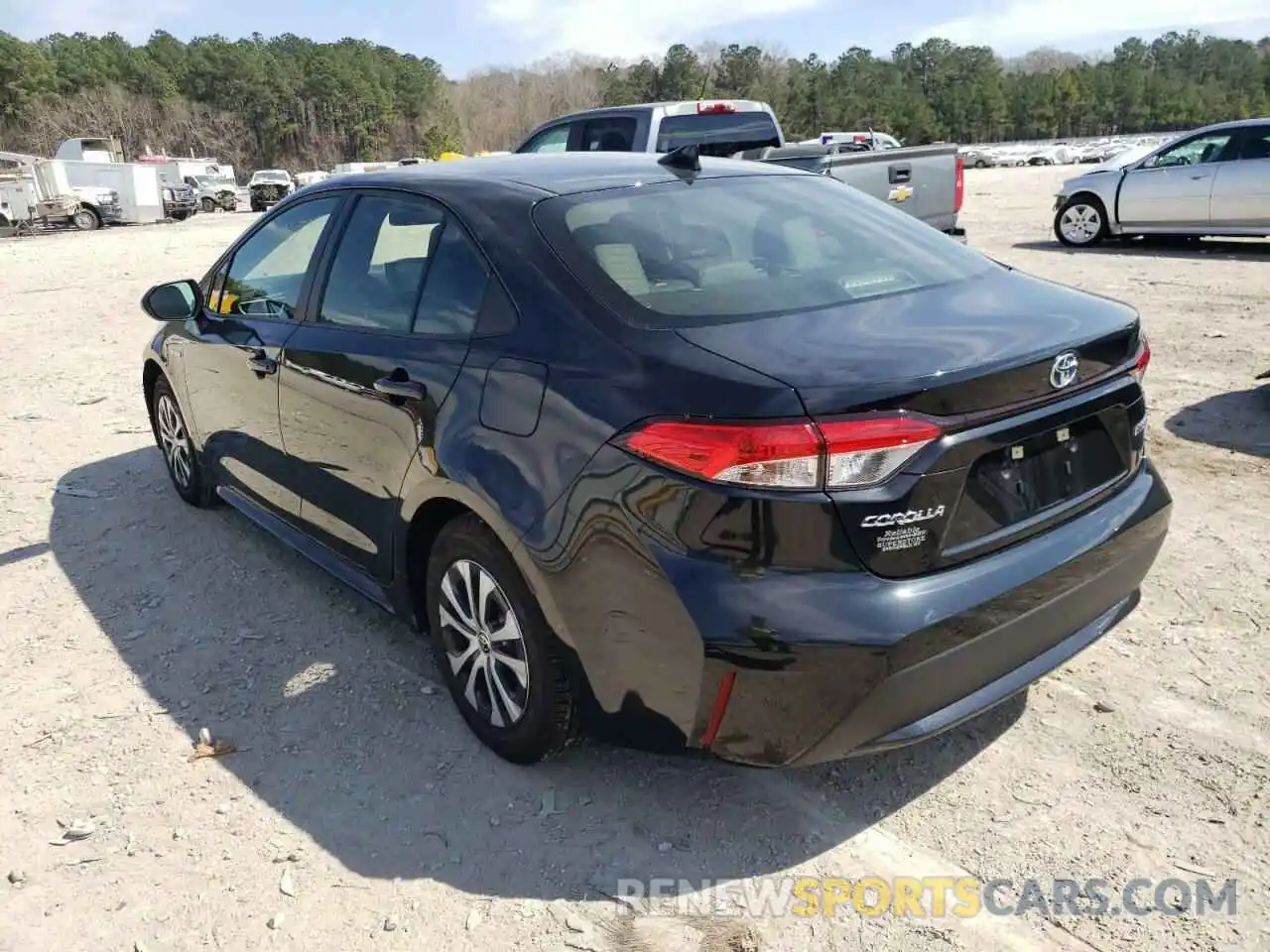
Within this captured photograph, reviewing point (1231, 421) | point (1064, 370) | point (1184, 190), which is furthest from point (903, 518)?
point (1184, 190)

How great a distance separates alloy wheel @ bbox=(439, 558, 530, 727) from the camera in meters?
2.84

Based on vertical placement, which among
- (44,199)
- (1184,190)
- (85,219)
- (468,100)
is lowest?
(1184,190)

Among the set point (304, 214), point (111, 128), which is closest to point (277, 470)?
point (304, 214)

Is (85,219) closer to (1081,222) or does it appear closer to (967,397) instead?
(1081,222)

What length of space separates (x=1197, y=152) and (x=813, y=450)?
13.5 meters

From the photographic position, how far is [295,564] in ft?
15.0

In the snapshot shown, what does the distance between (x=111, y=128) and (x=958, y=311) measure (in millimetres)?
107563

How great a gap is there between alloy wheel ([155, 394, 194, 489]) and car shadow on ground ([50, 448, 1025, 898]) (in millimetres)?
1092

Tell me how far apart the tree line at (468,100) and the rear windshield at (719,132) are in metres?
77.0

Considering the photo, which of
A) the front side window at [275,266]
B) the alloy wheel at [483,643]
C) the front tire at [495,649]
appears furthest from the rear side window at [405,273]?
the alloy wheel at [483,643]

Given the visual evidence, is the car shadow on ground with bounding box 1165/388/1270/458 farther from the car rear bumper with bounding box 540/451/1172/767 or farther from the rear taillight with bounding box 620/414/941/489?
the rear taillight with bounding box 620/414/941/489

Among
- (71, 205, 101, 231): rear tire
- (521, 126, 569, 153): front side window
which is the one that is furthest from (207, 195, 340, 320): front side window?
(71, 205, 101, 231): rear tire

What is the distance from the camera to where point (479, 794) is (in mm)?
2912

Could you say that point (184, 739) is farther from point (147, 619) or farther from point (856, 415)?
point (856, 415)
